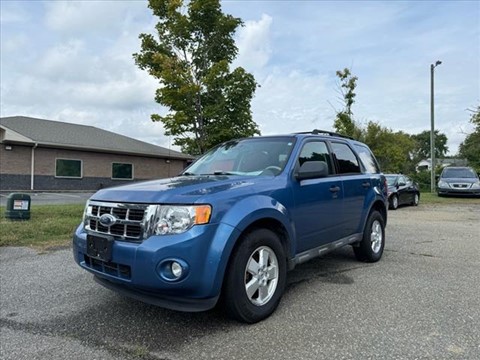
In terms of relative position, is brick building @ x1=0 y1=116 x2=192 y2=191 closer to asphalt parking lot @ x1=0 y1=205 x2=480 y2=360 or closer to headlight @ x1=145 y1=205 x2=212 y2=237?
asphalt parking lot @ x1=0 y1=205 x2=480 y2=360

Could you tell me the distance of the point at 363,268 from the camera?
220 inches

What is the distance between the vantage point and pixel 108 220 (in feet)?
11.4

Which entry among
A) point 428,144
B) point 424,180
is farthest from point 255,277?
point 428,144

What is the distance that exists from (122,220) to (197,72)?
16447mm

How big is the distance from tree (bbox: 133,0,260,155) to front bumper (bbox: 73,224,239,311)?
14779 mm

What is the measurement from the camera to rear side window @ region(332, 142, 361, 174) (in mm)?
5318

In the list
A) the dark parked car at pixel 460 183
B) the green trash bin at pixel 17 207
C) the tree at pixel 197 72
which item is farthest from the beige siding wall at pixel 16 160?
the dark parked car at pixel 460 183

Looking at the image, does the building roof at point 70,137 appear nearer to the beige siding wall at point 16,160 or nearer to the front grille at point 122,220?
the beige siding wall at point 16,160

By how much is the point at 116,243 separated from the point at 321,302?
2207 mm

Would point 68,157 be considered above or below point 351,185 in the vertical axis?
above

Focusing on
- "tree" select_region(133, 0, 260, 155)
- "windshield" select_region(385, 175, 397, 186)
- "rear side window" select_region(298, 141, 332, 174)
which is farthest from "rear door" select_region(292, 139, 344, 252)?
"tree" select_region(133, 0, 260, 155)

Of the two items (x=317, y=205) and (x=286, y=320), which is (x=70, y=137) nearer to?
(x=317, y=205)

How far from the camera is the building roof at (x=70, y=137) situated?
21.9 metres

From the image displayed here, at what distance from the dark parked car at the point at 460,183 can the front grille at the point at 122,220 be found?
790 inches
